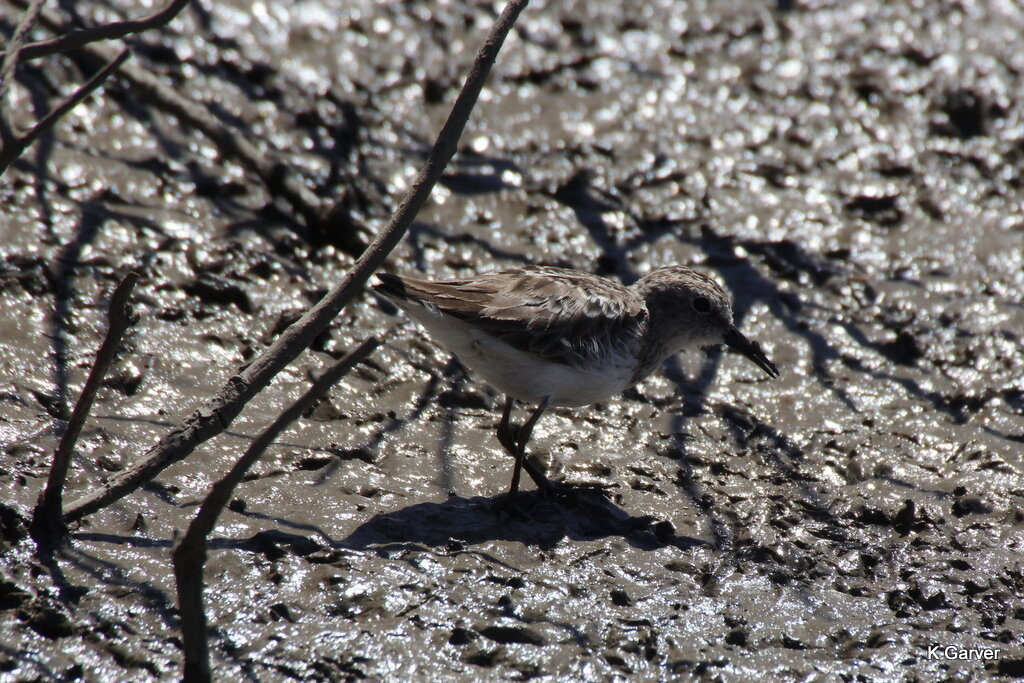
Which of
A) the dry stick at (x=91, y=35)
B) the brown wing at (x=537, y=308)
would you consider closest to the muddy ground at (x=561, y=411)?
the brown wing at (x=537, y=308)

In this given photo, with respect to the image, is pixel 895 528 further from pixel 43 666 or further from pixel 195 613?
pixel 43 666

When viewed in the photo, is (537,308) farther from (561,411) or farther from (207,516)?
(207,516)

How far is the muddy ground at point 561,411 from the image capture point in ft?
13.7

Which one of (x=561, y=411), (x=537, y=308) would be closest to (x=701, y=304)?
(x=561, y=411)

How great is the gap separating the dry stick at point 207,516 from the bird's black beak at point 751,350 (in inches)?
137

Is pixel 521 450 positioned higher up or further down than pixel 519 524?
higher up

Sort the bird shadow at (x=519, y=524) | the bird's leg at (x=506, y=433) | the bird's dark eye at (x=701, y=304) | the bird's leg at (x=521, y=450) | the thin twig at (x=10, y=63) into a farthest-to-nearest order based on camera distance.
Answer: the bird's dark eye at (x=701, y=304), the bird's leg at (x=506, y=433), the bird's leg at (x=521, y=450), the bird shadow at (x=519, y=524), the thin twig at (x=10, y=63)

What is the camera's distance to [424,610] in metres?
4.16

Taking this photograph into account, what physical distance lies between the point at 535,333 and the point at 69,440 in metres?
2.33

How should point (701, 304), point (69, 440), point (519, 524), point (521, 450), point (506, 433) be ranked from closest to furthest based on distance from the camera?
point (69, 440) < point (519, 524) < point (521, 450) < point (506, 433) < point (701, 304)

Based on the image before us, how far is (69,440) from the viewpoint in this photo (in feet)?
12.8

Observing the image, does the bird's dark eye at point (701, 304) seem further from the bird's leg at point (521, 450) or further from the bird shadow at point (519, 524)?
the bird shadow at point (519, 524)

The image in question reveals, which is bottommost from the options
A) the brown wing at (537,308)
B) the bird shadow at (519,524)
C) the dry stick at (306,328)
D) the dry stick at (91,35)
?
the bird shadow at (519,524)

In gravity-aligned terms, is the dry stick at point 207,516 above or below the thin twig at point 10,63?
below
